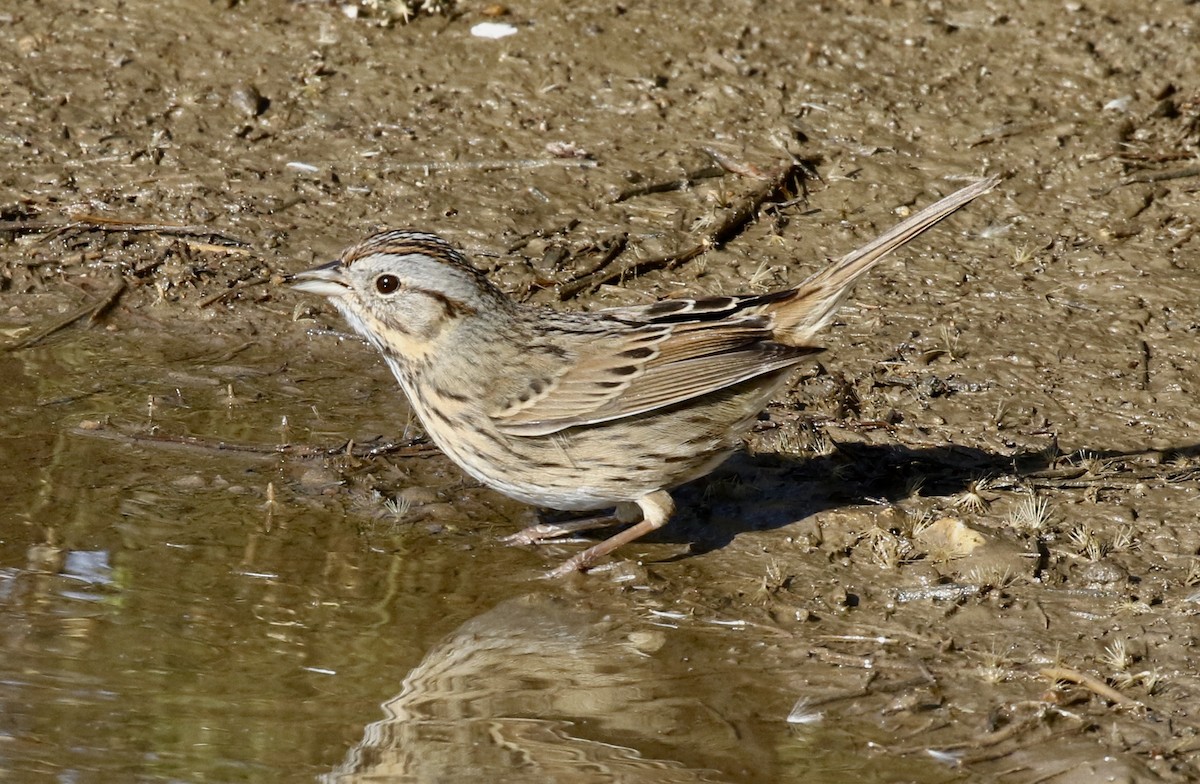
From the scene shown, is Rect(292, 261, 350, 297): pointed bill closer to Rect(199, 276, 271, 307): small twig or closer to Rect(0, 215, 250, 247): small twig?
Rect(199, 276, 271, 307): small twig

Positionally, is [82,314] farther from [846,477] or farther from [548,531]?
[846,477]

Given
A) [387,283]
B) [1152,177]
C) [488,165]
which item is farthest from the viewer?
[488,165]

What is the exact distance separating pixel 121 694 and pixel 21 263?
4010mm

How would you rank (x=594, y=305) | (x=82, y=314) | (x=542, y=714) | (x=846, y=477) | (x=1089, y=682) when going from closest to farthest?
1. (x=542, y=714)
2. (x=1089, y=682)
3. (x=846, y=477)
4. (x=82, y=314)
5. (x=594, y=305)

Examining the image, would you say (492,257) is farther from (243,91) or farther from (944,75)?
(944,75)

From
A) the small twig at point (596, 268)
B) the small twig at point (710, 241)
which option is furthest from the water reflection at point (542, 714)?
the small twig at point (710, 241)

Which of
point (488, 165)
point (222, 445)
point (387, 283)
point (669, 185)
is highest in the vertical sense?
point (488, 165)

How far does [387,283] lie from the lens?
679 cm

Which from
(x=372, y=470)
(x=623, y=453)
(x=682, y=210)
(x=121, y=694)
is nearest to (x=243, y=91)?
(x=682, y=210)

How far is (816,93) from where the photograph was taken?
9.95 meters

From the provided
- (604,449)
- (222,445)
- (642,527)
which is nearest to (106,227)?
(222,445)

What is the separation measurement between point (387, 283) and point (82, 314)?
95.8 inches

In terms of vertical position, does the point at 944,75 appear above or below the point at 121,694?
above

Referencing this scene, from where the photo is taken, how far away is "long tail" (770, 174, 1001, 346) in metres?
6.65
